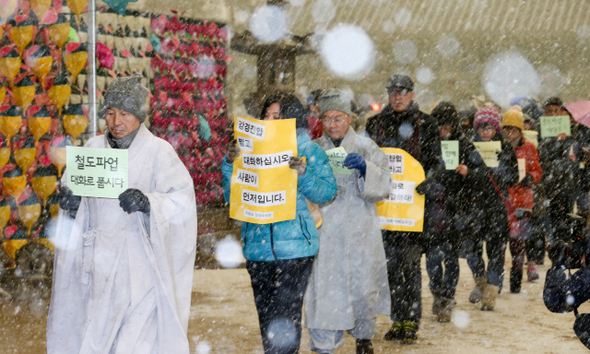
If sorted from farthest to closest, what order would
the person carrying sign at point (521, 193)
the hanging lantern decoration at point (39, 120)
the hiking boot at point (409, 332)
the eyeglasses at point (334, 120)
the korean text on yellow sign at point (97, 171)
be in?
1. the person carrying sign at point (521, 193)
2. the hanging lantern decoration at point (39, 120)
3. the hiking boot at point (409, 332)
4. the eyeglasses at point (334, 120)
5. the korean text on yellow sign at point (97, 171)

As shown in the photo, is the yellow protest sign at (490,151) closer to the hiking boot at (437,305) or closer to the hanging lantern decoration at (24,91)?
the hiking boot at (437,305)

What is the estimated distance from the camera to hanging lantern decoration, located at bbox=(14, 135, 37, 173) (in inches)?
302

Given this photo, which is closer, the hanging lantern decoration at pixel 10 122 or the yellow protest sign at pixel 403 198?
the yellow protest sign at pixel 403 198

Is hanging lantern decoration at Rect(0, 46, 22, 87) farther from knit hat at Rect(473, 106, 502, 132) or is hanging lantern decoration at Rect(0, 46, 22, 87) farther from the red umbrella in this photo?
the red umbrella

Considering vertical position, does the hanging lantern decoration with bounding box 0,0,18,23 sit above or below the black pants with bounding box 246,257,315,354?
above

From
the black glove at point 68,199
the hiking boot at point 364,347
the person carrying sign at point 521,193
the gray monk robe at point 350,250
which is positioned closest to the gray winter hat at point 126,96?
the black glove at point 68,199

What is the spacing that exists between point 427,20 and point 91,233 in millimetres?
15403

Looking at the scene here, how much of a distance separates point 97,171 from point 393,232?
311cm

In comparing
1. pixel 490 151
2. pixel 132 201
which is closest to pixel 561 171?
pixel 490 151

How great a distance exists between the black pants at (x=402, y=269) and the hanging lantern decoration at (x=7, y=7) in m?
4.72

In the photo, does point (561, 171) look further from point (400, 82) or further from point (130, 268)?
point (130, 268)

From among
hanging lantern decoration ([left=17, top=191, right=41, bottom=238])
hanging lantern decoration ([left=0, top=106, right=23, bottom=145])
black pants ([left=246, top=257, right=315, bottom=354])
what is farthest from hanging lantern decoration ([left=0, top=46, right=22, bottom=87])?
black pants ([left=246, top=257, right=315, bottom=354])

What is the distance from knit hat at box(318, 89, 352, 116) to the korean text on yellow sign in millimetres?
1732

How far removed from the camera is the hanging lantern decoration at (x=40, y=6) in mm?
7137
